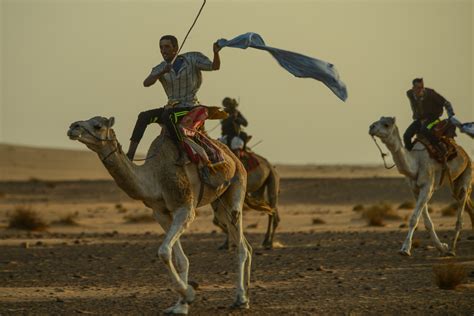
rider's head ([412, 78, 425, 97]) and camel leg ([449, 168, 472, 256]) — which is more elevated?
rider's head ([412, 78, 425, 97])

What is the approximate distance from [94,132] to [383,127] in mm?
8651

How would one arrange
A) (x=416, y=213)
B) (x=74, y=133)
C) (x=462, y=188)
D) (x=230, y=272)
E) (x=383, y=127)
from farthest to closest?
(x=462, y=188), (x=416, y=213), (x=383, y=127), (x=230, y=272), (x=74, y=133)

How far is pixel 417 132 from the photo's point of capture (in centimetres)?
2306

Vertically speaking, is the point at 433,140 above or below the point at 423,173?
above

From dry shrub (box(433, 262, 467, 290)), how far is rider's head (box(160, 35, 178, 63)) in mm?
5084

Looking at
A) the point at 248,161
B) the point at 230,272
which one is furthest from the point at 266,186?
the point at 230,272

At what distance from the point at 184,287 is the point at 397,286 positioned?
460cm

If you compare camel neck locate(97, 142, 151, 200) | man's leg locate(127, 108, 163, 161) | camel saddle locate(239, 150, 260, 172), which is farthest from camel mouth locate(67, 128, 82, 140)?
camel saddle locate(239, 150, 260, 172)

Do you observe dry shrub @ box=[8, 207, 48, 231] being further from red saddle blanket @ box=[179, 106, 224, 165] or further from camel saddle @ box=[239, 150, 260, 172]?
red saddle blanket @ box=[179, 106, 224, 165]

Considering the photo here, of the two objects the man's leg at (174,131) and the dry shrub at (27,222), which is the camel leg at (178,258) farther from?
the dry shrub at (27,222)

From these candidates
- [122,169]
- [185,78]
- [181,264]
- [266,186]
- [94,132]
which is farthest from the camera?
[266,186]

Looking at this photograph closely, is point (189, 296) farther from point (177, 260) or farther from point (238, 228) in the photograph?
point (238, 228)

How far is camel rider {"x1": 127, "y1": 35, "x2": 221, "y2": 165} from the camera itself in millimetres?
14727

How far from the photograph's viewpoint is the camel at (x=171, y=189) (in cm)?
1395
